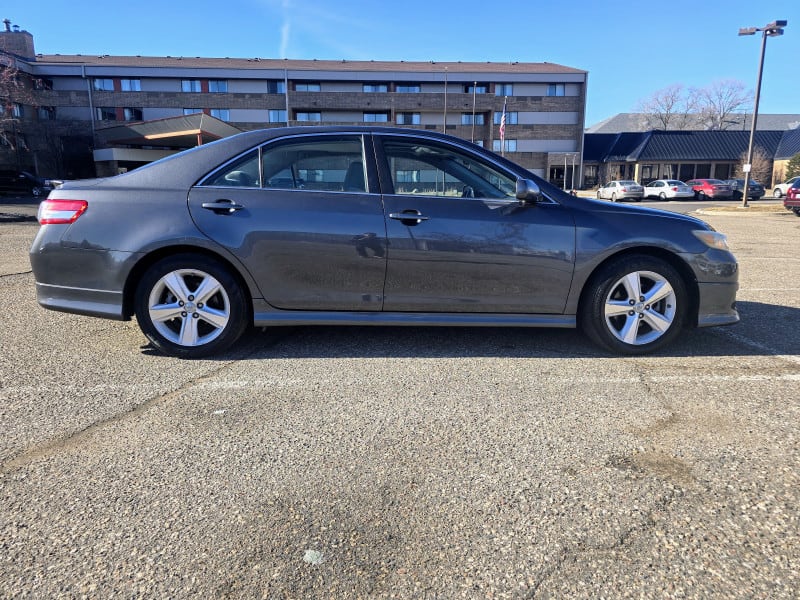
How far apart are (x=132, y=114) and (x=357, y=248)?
57.4m

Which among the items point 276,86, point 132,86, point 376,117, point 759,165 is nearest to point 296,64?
point 276,86

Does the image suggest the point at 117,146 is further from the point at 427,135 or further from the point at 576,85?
the point at 427,135

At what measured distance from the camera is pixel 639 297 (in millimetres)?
3949

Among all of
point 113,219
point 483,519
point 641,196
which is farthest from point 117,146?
point 483,519

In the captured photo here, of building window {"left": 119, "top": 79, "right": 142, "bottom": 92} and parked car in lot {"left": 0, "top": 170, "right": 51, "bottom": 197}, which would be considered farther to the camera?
building window {"left": 119, "top": 79, "right": 142, "bottom": 92}

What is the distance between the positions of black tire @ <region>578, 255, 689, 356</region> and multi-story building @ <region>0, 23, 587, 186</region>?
159 feet

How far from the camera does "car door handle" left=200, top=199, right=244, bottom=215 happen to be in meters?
3.77

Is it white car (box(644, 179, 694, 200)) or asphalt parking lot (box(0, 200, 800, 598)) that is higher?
white car (box(644, 179, 694, 200))

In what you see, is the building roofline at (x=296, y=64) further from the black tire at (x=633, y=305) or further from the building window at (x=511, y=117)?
the black tire at (x=633, y=305)

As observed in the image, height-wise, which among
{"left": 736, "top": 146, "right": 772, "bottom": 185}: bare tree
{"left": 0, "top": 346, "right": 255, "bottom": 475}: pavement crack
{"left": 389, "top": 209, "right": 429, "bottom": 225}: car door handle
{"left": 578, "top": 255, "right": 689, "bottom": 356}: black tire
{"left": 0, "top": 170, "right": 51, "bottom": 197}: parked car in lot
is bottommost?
{"left": 0, "top": 346, "right": 255, "bottom": 475}: pavement crack

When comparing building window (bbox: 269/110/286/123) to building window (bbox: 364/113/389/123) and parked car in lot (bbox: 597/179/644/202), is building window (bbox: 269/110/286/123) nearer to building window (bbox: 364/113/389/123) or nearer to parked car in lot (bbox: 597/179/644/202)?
building window (bbox: 364/113/389/123)

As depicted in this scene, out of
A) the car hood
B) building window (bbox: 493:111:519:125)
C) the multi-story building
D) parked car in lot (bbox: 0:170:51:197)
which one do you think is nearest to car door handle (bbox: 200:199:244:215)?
the car hood

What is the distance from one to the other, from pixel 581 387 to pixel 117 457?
262 centimetres

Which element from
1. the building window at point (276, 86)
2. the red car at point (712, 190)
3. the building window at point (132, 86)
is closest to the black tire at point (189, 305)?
the red car at point (712, 190)
